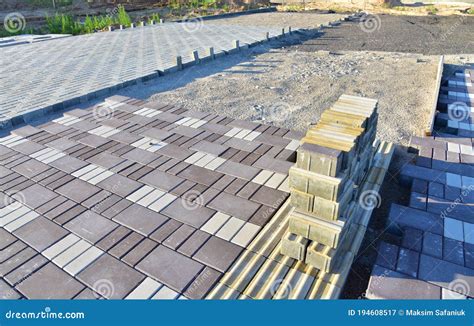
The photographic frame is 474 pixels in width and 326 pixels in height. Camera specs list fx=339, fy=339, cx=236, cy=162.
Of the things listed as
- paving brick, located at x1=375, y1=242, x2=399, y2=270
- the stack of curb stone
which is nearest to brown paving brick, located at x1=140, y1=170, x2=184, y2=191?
the stack of curb stone

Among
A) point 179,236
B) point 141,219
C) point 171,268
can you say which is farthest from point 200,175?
point 171,268

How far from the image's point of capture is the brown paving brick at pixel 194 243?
3.11 meters

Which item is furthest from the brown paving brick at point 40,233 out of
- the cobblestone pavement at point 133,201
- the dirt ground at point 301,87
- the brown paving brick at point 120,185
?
the dirt ground at point 301,87

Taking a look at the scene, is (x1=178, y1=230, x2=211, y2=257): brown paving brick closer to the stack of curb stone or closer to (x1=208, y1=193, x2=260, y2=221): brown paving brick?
(x1=208, y1=193, x2=260, y2=221): brown paving brick

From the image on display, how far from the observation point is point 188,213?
361cm

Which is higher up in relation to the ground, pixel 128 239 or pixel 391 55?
pixel 391 55

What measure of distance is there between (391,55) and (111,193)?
1072cm

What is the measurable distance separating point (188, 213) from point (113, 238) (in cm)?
78

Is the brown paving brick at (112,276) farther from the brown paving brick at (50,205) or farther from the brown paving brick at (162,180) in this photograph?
the brown paving brick at (162,180)

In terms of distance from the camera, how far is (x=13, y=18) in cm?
2411

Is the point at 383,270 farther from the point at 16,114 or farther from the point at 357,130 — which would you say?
A: the point at 16,114

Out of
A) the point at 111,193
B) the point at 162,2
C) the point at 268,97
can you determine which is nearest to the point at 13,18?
the point at 162,2

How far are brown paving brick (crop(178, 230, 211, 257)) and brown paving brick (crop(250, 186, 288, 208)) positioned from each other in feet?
2.58

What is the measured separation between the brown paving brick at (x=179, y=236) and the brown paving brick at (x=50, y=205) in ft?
4.74
